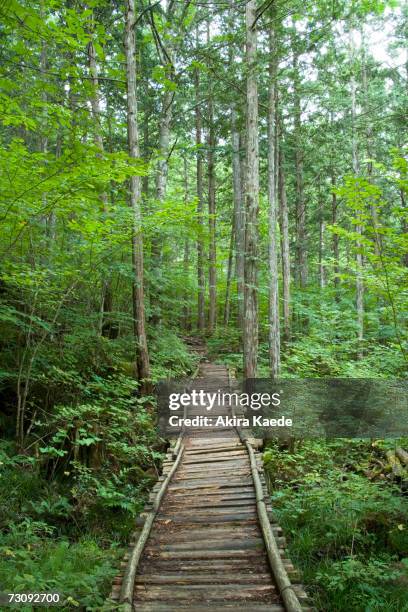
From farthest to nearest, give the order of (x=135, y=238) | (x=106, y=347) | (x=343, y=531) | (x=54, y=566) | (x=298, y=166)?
(x=298, y=166) → (x=135, y=238) → (x=106, y=347) → (x=343, y=531) → (x=54, y=566)

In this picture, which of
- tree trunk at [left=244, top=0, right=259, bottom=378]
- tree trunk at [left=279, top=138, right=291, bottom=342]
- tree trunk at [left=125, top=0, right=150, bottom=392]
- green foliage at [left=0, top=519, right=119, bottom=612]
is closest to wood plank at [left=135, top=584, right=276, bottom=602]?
green foliage at [left=0, top=519, right=119, bottom=612]

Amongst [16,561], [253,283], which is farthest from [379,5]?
[16,561]

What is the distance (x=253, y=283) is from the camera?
9.95 m

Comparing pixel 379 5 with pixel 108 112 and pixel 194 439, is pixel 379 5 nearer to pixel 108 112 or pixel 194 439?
pixel 108 112

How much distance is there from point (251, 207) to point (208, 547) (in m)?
7.33

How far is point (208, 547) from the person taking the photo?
189 inches

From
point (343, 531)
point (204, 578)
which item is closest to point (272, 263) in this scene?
point (343, 531)

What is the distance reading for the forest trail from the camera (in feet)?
12.6

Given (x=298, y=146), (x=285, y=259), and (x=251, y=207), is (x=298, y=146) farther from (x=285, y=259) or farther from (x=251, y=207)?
(x=251, y=207)

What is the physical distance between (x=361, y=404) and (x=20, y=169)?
9066 mm

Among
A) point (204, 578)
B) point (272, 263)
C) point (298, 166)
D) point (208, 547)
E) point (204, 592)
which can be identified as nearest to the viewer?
point (204, 592)

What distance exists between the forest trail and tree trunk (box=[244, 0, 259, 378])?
306cm

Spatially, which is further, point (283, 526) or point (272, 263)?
point (272, 263)

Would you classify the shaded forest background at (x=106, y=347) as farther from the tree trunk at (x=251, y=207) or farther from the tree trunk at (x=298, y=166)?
the tree trunk at (x=298, y=166)
